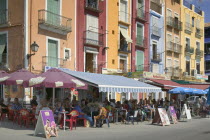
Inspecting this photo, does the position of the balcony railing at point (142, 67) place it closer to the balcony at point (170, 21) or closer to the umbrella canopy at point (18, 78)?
the balcony at point (170, 21)

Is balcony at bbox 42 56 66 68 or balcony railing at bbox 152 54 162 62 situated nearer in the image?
balcony at bbox 42 56 66 68

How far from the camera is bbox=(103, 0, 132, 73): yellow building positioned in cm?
2724

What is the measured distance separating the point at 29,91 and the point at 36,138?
908 cm

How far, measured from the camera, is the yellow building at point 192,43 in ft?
128

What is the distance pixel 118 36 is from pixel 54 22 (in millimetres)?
7754

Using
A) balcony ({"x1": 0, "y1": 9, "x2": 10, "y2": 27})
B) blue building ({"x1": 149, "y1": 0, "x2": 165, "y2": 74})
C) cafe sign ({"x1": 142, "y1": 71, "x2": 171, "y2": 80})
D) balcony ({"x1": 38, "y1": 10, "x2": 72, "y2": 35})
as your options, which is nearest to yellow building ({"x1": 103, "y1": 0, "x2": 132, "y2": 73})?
cafe sign ({"x1": 142, "y1": 71, "x2": 171, "y2": 80})

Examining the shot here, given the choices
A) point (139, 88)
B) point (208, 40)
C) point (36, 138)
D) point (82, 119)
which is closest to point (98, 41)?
point (139, 88)

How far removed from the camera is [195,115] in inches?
1055

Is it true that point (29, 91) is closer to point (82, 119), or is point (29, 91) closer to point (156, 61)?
point (82, 119)

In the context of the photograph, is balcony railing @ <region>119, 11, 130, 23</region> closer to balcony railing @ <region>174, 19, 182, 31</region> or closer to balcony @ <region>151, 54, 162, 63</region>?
balcony @ <region>151, 54, 162, 63</region>

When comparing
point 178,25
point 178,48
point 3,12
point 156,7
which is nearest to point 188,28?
point 178,25

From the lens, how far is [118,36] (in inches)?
1108

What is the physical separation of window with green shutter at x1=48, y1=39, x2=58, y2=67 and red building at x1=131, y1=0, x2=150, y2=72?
933cm

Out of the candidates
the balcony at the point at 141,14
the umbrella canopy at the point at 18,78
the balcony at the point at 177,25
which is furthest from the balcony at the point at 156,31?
the umbrella canopy at the point at 18,78
